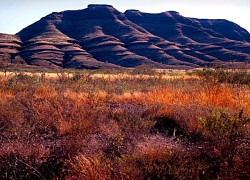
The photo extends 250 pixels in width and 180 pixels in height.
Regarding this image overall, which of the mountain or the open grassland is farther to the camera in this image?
the mountain

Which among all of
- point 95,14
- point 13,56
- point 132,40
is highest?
point 95,14

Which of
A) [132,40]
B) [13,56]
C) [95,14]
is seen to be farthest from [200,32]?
[13,56]

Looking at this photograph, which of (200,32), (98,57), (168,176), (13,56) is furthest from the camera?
(200,32)

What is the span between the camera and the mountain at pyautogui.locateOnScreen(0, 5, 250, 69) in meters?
93.6

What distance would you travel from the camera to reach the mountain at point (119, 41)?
Result: 307 ft

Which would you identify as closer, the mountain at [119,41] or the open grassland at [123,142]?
the open grassland at [123,142]

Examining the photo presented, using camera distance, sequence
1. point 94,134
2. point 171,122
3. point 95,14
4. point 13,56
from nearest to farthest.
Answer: point 94,134
point 171,122
point 13,56
point 95,14

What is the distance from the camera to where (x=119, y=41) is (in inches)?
4491

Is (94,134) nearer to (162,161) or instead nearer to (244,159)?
(162,161)

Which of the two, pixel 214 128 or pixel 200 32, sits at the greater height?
pixel 200 32

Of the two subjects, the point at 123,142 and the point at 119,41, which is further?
the point at 119,41

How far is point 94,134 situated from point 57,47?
102 m

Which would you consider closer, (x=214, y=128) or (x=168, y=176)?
(x=168, y=176)

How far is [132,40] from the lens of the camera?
11306cm
